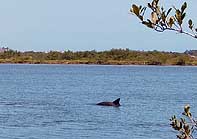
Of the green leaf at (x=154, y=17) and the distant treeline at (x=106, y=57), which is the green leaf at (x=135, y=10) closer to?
the green leaf at (x=154, y=17)

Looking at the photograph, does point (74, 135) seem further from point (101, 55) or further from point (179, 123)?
point (101, 55)

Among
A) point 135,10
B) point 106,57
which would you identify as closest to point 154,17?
point 135,10

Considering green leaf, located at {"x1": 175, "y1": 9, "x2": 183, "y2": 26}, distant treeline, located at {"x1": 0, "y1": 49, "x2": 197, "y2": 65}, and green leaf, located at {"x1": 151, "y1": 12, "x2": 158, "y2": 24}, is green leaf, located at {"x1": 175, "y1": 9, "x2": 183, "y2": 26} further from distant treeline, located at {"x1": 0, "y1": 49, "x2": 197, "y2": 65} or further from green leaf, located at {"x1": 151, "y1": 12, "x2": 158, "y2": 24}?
distant treeline, located at {"x1": 0, "y1": 49, "x2": 197, "y2": 65}

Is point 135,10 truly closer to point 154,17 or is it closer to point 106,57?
point 154,17

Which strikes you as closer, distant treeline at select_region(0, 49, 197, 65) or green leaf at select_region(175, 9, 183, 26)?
green leaf at select_region(175, 9, 183, 26)

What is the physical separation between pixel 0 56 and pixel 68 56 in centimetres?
1954

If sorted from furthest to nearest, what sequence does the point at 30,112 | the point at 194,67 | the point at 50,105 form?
the point at 194,67 → the point at 50,105 → the point at 30,112

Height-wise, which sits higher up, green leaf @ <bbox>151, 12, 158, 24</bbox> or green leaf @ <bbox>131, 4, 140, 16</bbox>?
green leaf @ <bbox>131, 4, 140, 16</bbox>

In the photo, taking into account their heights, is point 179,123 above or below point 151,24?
below

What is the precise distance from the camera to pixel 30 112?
1410 inches

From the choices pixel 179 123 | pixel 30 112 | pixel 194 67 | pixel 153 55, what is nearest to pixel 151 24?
pixel 179 123

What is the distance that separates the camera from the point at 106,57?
155 m

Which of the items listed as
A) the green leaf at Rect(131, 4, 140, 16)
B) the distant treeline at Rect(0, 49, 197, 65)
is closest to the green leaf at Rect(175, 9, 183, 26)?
the green leaf at Rect(131, 4, 140, 16)

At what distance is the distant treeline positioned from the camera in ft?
496
